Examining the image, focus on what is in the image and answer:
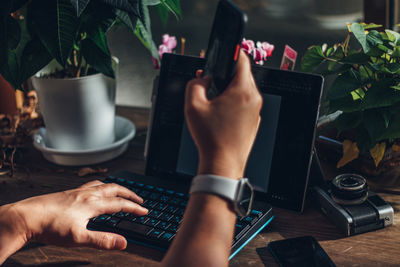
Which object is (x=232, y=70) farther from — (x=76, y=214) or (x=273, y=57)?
(x=273, y=57)

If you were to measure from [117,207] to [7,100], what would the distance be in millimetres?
769

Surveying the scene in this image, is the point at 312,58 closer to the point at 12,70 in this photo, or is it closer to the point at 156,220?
the point at 156,220

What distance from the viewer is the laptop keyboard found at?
2.18 feet

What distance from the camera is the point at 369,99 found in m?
0.73

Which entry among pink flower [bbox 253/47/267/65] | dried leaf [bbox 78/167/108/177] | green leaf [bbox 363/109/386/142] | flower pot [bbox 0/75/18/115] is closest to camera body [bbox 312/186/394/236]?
green leaf [bbox 363/109/386/142]

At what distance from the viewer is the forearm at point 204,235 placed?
46cm

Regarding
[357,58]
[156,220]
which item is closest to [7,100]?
[156,220]

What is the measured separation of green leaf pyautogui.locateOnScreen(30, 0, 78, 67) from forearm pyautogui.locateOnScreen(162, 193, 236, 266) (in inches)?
18.9

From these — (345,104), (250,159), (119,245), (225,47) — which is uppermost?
(225,47)

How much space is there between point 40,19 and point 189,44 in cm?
51

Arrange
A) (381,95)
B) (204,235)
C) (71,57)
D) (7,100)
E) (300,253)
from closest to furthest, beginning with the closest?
(204,235)
(300,253)
(381,95)
(71,57)
(7,100)

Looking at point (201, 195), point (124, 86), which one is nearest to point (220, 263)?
point (201, 195)

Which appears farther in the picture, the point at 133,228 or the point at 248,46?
the point at 248,46

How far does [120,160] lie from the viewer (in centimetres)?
98
